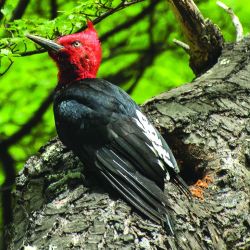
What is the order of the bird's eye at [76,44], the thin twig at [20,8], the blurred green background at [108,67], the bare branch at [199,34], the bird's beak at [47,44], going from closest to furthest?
the bird's beak at [47,44] → the bird's eye at [76,44] → the bare branch at [199,34] → the thin twig at [20,8] → the blurred green background at [108,67]

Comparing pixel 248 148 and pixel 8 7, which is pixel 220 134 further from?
pixel 8 7

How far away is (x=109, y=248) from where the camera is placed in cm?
226

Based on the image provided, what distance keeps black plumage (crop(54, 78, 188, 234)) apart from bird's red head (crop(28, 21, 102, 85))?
21 centimetres

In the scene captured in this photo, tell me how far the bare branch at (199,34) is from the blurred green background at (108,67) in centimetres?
171

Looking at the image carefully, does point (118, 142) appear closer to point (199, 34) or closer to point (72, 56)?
point (72, 56)

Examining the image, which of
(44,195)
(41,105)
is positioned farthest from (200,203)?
(41,105)

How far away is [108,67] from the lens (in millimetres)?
7086

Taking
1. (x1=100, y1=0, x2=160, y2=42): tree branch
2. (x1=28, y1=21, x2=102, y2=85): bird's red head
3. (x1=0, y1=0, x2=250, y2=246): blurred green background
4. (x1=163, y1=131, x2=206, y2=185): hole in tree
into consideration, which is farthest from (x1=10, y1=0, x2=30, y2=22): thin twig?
(x1=163, y1=131, x2=206, y2=185): hole in tree

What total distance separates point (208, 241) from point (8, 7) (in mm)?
2490

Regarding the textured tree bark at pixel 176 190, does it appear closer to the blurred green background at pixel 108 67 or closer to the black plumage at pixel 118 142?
the black plumage at pixel 118 142

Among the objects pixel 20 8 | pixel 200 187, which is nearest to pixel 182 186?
pixel 200 187

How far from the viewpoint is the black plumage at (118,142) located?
282 centimetres

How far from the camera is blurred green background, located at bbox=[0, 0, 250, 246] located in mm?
6488

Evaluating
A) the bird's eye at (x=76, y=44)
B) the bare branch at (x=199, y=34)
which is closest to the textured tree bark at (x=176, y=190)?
the bare branch at (x=199, y=34)
